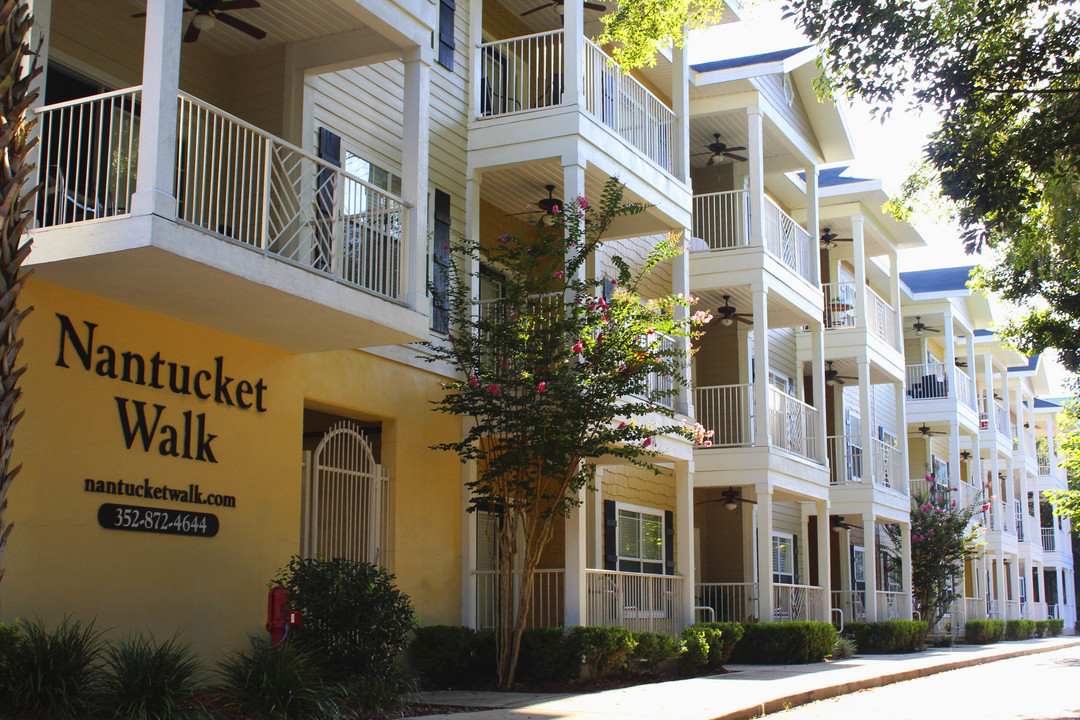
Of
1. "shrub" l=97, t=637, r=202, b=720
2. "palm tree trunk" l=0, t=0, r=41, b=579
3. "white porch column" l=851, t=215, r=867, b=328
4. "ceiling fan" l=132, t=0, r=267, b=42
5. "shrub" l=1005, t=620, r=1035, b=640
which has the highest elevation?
"white porch column" l=851, t=215, r=867, b=328

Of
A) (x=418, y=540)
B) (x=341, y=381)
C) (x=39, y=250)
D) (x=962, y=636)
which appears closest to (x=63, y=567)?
(x=39, y=250)

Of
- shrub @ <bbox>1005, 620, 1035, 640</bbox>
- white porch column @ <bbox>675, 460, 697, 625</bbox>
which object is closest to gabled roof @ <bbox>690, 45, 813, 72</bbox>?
white porch column @ <bbox>675, 460, 697, 625</bbox>

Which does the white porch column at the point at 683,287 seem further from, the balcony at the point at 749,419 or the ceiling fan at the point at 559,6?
the ceiling fan at the point at 559,6

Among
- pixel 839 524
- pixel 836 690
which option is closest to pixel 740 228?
pixel 839 524

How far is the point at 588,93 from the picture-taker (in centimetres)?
1656

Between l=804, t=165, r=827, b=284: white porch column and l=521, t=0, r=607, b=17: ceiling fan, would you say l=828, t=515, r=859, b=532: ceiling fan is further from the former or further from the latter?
l=521, t=0, r=607, b=17: ceiling fan

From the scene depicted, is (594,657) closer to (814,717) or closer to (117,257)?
(814,717)

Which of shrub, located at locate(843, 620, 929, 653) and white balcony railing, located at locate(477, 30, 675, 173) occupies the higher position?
white balcony railing, located at locate(477, 30, 675, 173)

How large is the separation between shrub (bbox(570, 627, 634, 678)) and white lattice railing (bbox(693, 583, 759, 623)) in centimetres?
673

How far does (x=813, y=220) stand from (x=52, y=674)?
60.8ft

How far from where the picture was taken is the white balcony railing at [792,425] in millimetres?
21375

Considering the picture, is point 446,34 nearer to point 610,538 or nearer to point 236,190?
point 236,190

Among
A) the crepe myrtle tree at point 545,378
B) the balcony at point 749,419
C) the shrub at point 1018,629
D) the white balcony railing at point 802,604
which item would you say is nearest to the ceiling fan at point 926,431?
the shrub at point 1018,629

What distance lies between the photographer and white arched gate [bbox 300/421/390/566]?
12.4 metres
